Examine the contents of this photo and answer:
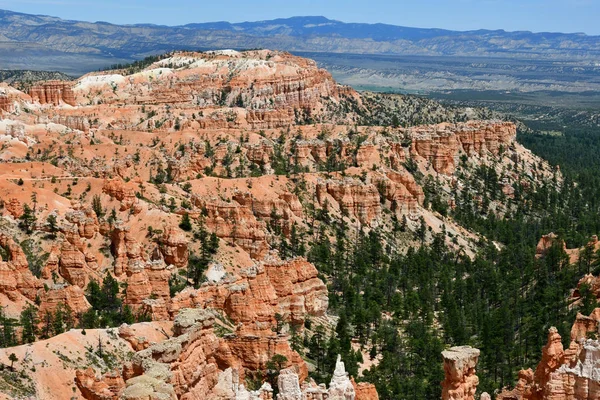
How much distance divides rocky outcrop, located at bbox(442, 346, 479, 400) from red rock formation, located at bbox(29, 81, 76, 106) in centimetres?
12622

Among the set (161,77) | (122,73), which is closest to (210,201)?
(161,77)

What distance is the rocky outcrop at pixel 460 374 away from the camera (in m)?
35.2

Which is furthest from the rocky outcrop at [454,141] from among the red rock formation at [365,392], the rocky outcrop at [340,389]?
the rocky outcrop at [340,389]

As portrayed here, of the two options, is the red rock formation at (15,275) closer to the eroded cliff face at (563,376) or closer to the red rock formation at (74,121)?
the eroded cliff face at (563,376)

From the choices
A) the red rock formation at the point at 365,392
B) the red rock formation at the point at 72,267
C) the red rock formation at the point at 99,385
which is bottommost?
the red rock formation at the point at 365,392

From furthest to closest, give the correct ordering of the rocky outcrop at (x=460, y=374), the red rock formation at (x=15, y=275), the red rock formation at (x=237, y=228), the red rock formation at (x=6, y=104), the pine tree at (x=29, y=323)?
the red rock formation at (x=6, y=104) → the red rock formation at (x=237, y=228) → the red rock formation at (x=15, y=275) → the pine tree at (x=29, y=323) → the rocky outcrop at (x=460, y=374)

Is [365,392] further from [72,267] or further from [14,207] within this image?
[14,207]

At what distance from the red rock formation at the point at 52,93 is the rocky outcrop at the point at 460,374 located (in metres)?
126

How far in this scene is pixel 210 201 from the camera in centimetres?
8131

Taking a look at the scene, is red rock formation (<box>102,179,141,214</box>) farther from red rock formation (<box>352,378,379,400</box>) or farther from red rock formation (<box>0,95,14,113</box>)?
red rock formation (<box>0,95,14,113</box>)

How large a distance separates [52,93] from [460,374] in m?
129

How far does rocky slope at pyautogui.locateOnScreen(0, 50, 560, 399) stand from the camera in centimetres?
4559

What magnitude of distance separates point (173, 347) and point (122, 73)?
151 m

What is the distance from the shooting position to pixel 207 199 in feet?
272
